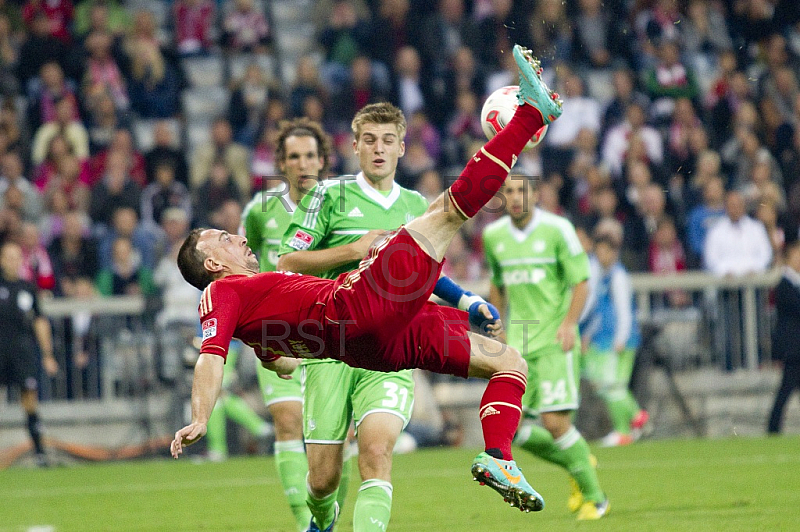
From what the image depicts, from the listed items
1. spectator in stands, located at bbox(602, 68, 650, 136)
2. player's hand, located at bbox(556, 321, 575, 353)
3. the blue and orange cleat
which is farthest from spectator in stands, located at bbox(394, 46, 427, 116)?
the blue and orange cleat

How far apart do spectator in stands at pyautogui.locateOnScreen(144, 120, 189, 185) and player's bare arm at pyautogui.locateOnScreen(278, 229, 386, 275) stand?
9.23m

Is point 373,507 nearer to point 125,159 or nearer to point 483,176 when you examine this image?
point 483,176

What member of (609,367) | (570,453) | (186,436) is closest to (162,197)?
(609,367)

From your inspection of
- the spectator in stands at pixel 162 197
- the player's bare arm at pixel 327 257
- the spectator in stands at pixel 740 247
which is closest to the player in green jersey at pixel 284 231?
the player's bare arm at pixel 327 257

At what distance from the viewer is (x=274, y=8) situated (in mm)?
18500

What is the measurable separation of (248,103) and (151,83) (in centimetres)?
141

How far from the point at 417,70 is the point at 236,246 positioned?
11.0 m

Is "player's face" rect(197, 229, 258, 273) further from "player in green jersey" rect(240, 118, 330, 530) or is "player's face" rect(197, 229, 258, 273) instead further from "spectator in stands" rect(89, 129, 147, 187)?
"spectator in stands" rect(89, 129, 147, 187)

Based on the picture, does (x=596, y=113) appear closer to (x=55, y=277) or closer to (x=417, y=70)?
(x=417, y=70)

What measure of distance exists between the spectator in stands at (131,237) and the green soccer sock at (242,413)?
2.04 m

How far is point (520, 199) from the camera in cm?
891

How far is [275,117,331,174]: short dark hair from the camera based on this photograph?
767 cm

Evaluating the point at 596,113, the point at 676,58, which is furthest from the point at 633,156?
the point at 676,58

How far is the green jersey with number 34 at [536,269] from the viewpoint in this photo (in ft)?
28.8
